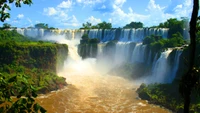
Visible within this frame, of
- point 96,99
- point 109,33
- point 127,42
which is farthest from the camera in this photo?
point 109,33

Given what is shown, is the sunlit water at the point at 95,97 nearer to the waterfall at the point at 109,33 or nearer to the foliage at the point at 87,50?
the foliage at the point at 87,50

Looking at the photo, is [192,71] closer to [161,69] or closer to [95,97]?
[95,97]

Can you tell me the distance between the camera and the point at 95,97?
2656cm

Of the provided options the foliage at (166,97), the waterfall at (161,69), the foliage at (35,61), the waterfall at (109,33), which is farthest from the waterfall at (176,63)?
the waterfall at (109,33)

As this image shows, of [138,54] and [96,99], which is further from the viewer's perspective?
[138,54]

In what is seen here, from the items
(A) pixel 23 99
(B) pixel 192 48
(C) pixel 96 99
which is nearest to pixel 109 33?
(C) pixel 96 99

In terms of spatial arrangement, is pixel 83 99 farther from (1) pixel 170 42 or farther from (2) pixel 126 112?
(1) pixel 170 42

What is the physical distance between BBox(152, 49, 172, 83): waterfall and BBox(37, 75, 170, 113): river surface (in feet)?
11.0

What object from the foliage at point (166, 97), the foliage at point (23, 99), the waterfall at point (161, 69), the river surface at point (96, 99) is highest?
the foliage at point (23, 99)

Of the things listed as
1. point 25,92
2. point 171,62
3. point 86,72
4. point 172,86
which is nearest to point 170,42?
point 171,62

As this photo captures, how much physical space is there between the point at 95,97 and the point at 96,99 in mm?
749

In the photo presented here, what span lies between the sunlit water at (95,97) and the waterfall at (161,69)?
3.26 m

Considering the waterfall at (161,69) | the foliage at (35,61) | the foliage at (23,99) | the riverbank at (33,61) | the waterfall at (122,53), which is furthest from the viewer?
the waterfall at (122,53)

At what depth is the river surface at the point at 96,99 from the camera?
22.7 meters
